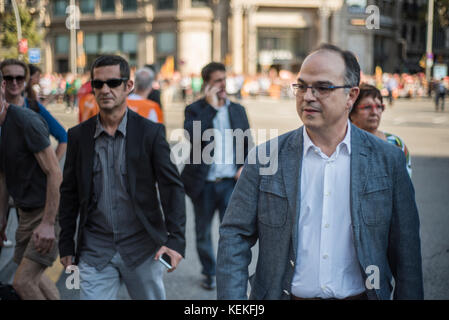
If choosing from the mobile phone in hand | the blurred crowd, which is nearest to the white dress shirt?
the mobile phone in hand

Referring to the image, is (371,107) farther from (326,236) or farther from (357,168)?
(326,236)

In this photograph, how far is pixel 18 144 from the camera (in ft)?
12.7

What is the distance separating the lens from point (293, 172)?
239cm

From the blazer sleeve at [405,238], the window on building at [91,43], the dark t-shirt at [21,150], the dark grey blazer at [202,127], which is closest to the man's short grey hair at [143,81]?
the dark grey blazer at [202,127]

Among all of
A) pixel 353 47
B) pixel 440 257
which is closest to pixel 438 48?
pixel 353 47

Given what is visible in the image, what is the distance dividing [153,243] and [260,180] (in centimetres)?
137

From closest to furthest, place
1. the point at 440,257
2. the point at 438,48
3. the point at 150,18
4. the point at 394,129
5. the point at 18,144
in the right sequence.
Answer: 1. the point at 18,144
2. the point at 440,257
3. the point at 394,129
4. the point at 150,18
5. the point at 438,48

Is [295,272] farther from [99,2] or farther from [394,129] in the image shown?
[99,2]

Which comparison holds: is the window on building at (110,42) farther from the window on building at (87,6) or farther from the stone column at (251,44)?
the stone column at (251,44)

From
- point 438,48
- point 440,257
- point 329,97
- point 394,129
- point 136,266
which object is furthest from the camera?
point 438,48

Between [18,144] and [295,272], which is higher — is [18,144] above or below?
above

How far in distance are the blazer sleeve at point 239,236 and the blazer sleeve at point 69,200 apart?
1374 mm

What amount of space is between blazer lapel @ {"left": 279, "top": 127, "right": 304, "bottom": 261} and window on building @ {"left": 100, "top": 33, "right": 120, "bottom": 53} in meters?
57.1

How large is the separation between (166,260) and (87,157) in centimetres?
78
